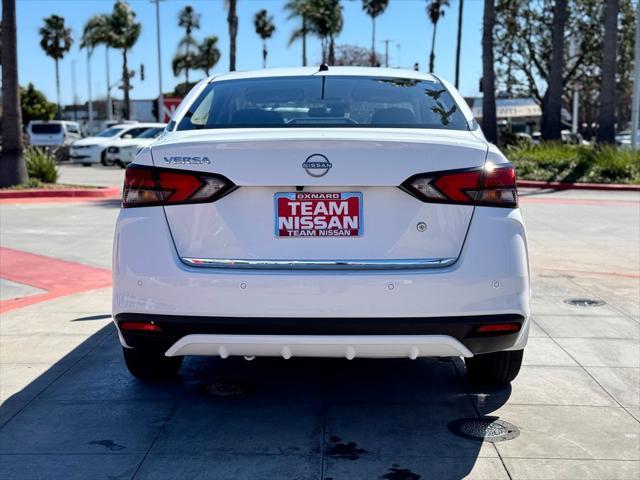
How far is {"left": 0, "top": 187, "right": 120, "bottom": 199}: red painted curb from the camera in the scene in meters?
16.1

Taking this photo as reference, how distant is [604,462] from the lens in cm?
356

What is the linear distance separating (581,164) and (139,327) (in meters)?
19.4

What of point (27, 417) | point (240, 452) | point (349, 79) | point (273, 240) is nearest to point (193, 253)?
point (273, 240)

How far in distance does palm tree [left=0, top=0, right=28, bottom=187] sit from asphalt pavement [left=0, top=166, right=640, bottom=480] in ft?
36.0

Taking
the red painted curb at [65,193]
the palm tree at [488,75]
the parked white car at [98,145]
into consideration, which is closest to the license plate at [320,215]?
the red painted curb at [65,193]

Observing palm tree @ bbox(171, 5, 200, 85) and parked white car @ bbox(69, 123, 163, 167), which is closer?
parked white car @ bbox(69, 123, 163, 167)

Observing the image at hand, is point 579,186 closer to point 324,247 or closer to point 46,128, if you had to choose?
point 324,247

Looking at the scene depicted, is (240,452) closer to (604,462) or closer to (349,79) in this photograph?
(604,462)

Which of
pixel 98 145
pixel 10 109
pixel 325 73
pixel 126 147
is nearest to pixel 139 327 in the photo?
pixel 325 73

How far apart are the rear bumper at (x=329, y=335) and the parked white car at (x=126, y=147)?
84.7 ft

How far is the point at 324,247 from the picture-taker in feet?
11.7

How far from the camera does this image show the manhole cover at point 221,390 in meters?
4.46

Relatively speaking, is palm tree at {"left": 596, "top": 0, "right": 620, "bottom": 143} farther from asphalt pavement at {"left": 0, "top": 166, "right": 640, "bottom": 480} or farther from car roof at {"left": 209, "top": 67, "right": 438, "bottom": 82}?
car roof at {"left": 209, "top": 67, "right": 438, "bottom": 82}

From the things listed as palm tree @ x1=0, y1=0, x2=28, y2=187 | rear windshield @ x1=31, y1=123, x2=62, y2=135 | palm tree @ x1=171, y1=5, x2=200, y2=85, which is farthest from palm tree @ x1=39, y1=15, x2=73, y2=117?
palm tree @ x1=0, y1=0, x2=28, y2=187
